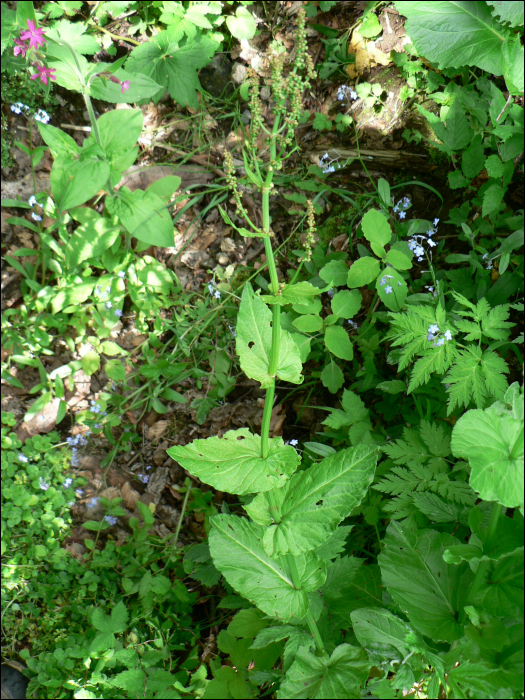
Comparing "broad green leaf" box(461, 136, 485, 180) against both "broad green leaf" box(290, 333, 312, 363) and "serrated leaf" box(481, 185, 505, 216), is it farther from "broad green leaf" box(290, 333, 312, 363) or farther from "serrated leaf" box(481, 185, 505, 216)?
"broad green leaf" box(290, 333, 312, 363)

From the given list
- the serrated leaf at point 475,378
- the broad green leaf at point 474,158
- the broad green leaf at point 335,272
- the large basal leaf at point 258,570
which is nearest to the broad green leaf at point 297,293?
the serrated leaf at point 475,378

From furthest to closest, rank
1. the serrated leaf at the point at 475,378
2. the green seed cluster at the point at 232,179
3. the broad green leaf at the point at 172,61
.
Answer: the broad green leaf at the point at 172,61 < the serrated leaf at the point at 475,378 < the green seed cluster at the point at 232,179

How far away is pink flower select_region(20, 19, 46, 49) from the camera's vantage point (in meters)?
2.14

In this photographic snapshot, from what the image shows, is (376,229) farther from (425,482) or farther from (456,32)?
(425,482)

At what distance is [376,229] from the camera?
2.13 m

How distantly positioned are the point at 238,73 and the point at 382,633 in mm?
3168

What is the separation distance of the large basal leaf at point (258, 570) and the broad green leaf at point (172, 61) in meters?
2.51

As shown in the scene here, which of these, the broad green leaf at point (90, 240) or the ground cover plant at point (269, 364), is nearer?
the ground cover plant at point (269, 364)

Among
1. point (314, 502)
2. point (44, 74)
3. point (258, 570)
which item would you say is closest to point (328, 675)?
point (258, 570)

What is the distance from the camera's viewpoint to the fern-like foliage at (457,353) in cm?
168

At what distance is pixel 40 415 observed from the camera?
3002mm

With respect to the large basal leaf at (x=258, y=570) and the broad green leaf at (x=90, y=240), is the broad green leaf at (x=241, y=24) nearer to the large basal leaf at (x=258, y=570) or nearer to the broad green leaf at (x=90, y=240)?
the broad green leaf at (x=90, y=240)

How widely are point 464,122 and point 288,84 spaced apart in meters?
1.32

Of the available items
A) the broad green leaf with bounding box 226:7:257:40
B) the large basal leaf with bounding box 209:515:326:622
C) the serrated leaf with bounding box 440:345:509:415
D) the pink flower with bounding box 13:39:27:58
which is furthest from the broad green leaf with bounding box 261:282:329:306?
the broad green leaf with bounding box 226:7:257:40
